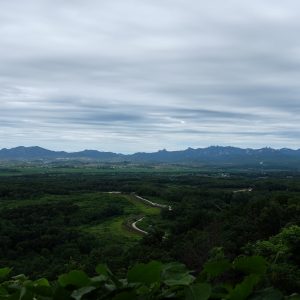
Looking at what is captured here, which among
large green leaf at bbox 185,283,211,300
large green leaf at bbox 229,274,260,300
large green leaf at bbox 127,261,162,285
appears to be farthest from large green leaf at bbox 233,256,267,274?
large green leaf at bbox 127,261,162,285

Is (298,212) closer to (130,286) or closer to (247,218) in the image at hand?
(247,218)

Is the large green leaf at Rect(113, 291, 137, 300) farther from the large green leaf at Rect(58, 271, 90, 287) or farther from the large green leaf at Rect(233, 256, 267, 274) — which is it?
the large green leaf at Rect(233, 256, 267, 274)

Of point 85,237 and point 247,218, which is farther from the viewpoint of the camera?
point 85,237

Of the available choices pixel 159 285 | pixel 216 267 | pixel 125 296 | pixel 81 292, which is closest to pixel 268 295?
pixel 216 267

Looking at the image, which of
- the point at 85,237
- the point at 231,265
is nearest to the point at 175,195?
the point at 85,237

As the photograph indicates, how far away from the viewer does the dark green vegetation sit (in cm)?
1858

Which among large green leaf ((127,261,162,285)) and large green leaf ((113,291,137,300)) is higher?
large green leaf ((127,261,162,285))

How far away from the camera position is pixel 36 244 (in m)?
48.7

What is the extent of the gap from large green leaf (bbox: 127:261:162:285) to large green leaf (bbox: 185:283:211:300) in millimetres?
148

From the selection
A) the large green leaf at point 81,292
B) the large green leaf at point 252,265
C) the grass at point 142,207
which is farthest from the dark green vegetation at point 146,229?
the large green leaf at point 81,292

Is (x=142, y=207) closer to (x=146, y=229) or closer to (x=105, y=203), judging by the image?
(x=105, y=203)

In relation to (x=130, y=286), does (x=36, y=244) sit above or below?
below

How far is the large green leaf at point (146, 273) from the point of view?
1.90 m

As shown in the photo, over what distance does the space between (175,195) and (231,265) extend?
79.0 meters
